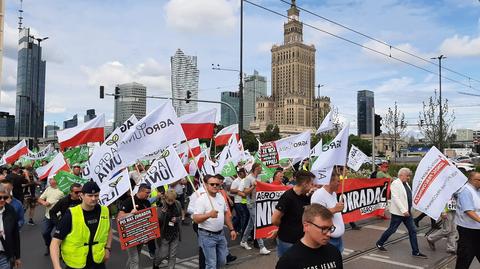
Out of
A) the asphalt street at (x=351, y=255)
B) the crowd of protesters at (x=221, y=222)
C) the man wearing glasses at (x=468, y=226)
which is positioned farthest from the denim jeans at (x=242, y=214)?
the man wearing glasses at (x=468, y=226)

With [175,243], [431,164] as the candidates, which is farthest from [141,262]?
[431,164]

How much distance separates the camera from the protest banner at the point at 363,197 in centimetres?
1061

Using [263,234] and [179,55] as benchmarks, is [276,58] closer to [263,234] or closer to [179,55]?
[179,55]

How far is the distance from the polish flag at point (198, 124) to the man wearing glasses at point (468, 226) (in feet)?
18.2

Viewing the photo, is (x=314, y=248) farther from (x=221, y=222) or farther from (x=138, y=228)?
(x=138, y=228)

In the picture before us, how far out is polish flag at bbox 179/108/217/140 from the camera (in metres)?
10.4

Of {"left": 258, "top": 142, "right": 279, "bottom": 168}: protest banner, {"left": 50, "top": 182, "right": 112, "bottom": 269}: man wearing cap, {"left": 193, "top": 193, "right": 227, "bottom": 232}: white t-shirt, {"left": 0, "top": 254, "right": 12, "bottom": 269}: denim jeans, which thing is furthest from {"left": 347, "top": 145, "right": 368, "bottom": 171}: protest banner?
{"left": 0, "top": 254, "right": 12, "bottom": 269}: denim jeans

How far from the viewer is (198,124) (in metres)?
10.5

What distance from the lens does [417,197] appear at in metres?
7.30

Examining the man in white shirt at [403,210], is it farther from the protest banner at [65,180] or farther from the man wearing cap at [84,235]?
the protest banner at [65,180]

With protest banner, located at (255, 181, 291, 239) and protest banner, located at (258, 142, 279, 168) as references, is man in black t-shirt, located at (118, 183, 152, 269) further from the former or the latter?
protest banner, located at (258, 142, 279, 168)

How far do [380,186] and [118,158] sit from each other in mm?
7455

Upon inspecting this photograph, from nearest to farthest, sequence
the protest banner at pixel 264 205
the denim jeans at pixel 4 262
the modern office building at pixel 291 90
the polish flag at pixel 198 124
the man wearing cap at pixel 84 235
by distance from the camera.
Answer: the man wearing cap at pixel 84 235, the denim jeans at pixel 4 262, the protest banner at pixel 264 205, the polish flag at pixel 198 124, the modern office building at pixel 291 90

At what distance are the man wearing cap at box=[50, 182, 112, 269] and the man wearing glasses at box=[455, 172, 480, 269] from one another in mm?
4784
